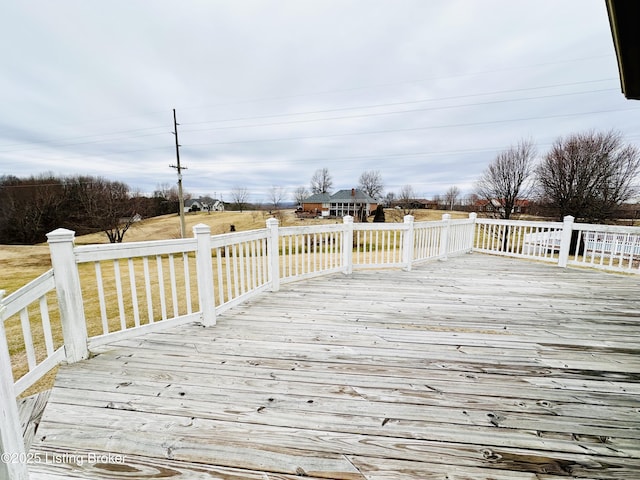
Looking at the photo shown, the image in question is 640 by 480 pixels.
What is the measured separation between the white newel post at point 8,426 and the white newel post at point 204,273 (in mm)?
1735

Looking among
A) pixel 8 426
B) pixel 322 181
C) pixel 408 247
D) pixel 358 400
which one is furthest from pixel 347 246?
pixel 322 181

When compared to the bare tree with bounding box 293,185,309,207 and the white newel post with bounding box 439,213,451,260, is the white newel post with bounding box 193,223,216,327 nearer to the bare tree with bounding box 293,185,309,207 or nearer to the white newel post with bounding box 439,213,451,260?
the white newel post with bounding box 439,213,451,260

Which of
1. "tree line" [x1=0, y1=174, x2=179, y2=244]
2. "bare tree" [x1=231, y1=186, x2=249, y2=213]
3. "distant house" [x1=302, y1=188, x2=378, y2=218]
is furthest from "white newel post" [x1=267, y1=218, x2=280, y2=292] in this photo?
"bare tree" [x1=231, y1=186, x2=249, y2=213]

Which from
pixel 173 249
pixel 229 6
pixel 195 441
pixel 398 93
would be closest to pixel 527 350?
pixel 195 441

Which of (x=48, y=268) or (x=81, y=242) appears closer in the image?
(x=48, y=268)

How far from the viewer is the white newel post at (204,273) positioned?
2.75 metres

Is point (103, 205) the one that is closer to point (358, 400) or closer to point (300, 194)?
point (358, 400)

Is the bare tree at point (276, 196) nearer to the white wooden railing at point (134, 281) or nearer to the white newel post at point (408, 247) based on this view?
the white wooden railing at point (134, 281)

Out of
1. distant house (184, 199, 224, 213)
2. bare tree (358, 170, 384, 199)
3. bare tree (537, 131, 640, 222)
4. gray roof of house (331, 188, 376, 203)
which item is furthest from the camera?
distant house (184, 199, 224, 213)

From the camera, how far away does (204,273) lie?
9.18 feet

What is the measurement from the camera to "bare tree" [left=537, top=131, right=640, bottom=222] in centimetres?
1227

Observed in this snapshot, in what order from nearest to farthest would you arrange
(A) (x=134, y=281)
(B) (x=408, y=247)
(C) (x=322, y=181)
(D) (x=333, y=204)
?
(A) (x=134, y=281), (B) (x=408, y=247), (D) (x=333, y=204), (C) (x=322, y=181)

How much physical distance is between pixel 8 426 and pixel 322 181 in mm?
46010

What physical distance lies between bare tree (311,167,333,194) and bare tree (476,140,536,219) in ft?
104
